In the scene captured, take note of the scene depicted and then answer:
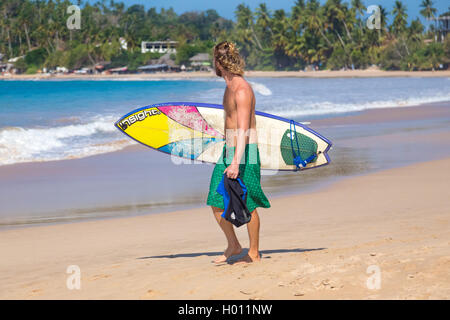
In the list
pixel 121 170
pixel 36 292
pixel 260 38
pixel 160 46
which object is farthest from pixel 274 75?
pixel 36 292

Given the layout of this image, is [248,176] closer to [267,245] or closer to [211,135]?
[267,245]

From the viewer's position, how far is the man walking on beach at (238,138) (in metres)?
3.66

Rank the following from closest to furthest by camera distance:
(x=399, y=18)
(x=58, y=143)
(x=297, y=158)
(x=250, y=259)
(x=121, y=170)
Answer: (x=250, y=259) < (x=297, y=158) < (x=121, y=170) < (x=58, y=143) < (x=399, y=18)

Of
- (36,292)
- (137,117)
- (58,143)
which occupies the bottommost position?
(58,143)

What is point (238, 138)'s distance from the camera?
3680 millimetres

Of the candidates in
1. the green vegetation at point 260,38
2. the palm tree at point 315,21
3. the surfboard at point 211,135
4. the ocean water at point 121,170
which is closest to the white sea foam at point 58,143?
the ocean water at point 121,170

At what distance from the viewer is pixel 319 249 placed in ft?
13.7

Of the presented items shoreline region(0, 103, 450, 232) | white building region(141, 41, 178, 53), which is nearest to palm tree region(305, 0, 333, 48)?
white building region(141, 41, 178, 53)

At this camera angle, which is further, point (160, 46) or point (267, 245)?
point (160, 46)

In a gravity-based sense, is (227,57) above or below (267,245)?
above

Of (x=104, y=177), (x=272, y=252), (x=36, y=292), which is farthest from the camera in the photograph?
(x=104, y=177)

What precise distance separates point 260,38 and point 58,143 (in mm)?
99784

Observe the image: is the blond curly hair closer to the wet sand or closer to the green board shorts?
the green board shorts
